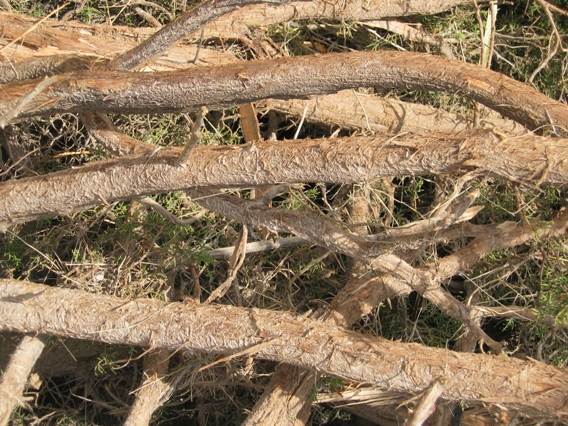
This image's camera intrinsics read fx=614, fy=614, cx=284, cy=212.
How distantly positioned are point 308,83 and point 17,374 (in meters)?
1.32

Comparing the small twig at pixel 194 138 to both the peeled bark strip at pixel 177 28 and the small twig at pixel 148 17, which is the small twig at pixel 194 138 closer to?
the peeled bark strip at pixel 177 28

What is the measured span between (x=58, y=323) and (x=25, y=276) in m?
0.75

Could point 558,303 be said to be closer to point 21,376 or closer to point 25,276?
point 21,376

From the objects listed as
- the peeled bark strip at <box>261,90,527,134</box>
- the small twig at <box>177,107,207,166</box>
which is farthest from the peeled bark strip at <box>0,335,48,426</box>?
the peeled bark strip at <box>261,90,527,134</box>

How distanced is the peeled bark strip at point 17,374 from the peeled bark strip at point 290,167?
402mm

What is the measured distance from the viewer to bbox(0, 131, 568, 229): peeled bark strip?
1492 millimetres

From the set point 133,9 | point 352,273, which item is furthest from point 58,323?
point 133,9

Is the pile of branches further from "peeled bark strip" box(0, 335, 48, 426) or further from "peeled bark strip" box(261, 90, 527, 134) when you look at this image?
"peeled bark strip" box(261, 90, 527, 134)

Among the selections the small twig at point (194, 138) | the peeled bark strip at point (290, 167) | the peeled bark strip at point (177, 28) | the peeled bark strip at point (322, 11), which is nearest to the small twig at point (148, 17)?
the peeled bark strip at point (322, 11)

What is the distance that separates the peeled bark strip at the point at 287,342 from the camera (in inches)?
65.6

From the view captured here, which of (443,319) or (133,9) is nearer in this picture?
(443,319)

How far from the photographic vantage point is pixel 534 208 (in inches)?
92.4

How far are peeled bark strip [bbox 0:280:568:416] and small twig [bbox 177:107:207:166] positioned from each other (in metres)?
0.50

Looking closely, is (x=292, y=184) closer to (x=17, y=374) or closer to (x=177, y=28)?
(x=177, y=28)
